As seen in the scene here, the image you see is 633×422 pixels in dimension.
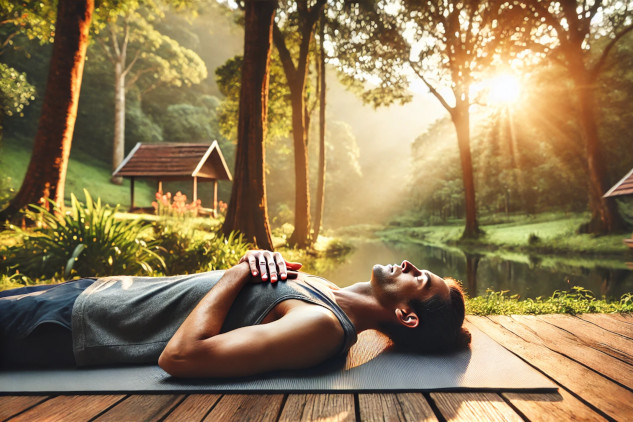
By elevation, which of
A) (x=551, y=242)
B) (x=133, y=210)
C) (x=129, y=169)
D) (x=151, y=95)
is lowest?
(x=551, y=242)

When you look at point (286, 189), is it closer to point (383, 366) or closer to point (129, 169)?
point (129, 169)

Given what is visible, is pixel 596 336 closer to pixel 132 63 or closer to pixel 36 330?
pixel 36 330

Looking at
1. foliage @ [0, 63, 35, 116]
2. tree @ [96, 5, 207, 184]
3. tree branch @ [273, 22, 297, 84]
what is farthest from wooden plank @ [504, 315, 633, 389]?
tree @ [96, 5, 207, 184]

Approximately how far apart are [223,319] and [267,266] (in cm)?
35

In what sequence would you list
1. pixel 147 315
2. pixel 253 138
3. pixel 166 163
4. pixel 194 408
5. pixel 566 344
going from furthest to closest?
1. pixel 166 163
2. pixel 253 138
3. pixel 566 344
4. pixel 147 315
5. pixel 194 408

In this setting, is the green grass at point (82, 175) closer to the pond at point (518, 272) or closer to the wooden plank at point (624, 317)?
the pond at point (518, 272)

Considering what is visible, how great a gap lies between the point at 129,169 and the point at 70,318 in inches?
521

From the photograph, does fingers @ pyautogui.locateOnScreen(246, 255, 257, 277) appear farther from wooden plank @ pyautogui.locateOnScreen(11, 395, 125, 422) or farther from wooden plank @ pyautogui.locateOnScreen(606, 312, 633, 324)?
wooden plank @ pyautogui.locateOnScreen(606, 312, 633, 324)

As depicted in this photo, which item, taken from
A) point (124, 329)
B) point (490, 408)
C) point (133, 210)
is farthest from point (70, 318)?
point (133, 210)

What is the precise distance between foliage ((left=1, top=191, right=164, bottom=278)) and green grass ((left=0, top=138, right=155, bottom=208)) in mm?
15390

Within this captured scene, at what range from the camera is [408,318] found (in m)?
2.05

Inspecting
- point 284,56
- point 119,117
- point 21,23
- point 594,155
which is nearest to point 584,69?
point 594,155

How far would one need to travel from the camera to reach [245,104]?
7043 mm

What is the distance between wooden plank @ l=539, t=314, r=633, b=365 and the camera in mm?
2351
